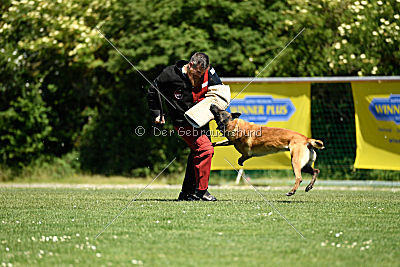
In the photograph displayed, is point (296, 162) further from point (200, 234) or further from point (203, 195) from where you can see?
point (200, 234)

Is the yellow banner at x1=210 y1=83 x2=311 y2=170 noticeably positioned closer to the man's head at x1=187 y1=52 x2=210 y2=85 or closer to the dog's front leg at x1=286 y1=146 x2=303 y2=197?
the dog's front leg at x1=286 y1=146 x2=303 y2=197

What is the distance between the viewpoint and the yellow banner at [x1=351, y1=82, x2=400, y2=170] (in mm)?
11836

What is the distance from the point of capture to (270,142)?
9.15 m

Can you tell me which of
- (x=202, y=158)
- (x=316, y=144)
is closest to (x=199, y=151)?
(x=202, y=158)

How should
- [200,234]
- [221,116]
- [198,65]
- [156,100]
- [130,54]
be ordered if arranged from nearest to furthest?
[200,234]
[198,65]
[156,100]
[221,116]
[130,54]

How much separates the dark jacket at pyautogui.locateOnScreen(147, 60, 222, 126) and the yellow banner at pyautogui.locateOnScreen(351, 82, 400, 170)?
4856mm

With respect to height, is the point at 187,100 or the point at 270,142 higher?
the point at 187,100

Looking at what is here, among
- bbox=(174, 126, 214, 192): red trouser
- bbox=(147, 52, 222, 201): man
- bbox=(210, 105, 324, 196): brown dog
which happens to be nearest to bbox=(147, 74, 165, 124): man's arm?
bbox=(147, 52, 222, 201): man

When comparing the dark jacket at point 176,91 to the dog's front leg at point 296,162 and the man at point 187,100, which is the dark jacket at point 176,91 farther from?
the dog's front leg at point 296,162

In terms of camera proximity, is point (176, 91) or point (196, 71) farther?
point (176, 91)

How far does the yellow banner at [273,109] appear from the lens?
12297mm

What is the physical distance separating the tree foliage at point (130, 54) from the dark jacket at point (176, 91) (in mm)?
5279

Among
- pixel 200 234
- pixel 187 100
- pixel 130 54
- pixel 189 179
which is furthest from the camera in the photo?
pixel 130 54

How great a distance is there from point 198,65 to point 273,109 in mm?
4844
